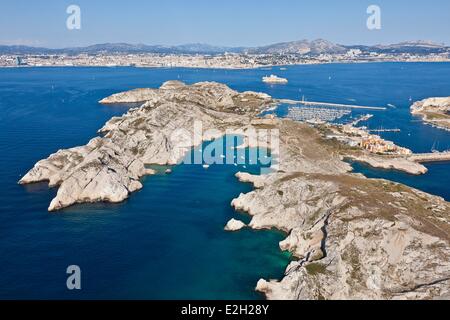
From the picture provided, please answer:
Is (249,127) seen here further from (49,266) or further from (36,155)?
(49,266)

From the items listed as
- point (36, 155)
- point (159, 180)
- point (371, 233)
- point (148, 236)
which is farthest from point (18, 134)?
point (371, 233)

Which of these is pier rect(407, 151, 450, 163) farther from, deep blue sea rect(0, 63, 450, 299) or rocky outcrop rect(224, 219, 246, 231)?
rocky outcrop rect(224, 219, 246, 231)

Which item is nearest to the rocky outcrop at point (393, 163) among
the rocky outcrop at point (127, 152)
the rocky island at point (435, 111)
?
the rocky outcrop at point (127, 152)

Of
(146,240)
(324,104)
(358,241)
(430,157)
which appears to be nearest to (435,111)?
(324,104)

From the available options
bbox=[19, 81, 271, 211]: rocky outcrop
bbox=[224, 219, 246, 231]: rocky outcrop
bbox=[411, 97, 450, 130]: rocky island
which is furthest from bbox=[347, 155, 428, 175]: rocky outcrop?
bbox=[411, 97, 450, 130]: rocky island

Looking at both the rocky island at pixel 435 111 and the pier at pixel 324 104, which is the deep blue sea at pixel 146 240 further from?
the pier at pixel 324 104
